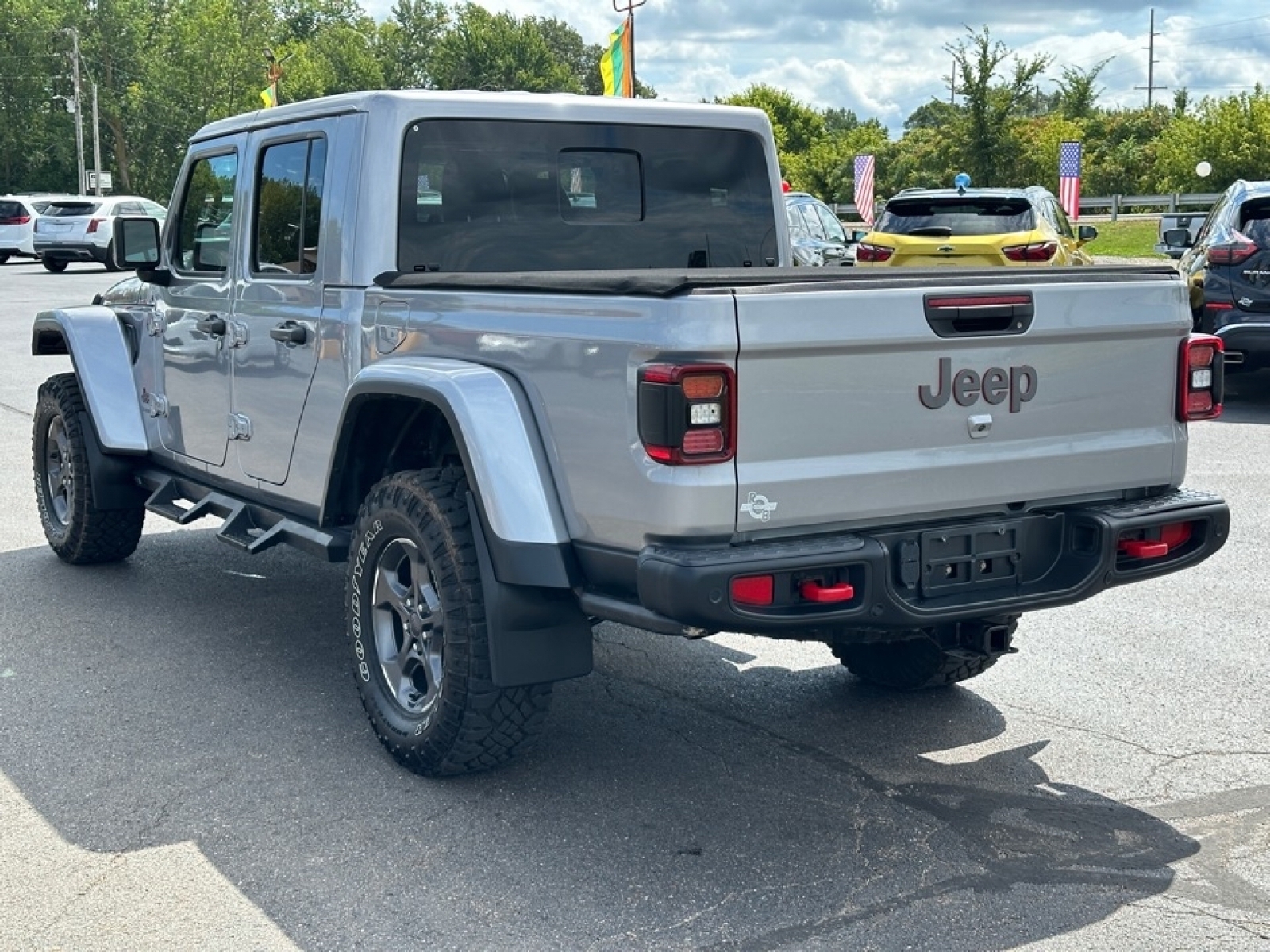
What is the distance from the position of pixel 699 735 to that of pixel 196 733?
1597 millimetres

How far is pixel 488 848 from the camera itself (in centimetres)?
421

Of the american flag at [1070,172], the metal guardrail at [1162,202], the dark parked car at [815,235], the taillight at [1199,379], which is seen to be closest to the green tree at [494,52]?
the metal guardrail at [1162,202]

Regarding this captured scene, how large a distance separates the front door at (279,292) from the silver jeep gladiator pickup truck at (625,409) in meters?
0.01

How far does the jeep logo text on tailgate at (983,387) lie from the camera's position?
4.17 meters

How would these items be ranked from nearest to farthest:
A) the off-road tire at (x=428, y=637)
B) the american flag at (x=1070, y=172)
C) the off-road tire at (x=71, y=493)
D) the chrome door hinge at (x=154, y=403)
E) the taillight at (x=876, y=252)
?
the off-road tire at (x=428, y=637), the chrome door hinge at (x=154, y=403), the off-road tire at (x=71, y=493), the taillight at (x=876, y=252), the american flag at (x=1070, y=172)

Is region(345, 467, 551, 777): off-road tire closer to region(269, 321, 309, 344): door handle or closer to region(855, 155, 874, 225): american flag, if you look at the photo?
region(269, 321, 309, 344): door handle

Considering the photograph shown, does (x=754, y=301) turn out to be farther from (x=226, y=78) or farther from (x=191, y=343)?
(x=226, y=78)

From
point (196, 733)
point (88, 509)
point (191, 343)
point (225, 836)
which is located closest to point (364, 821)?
point (225, 836)

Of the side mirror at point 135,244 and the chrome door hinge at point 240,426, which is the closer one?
the chrome door hinge at point 240,426

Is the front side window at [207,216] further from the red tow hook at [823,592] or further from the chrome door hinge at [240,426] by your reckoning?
the red tow hook at [823,592]

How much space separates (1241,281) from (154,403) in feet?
28.9

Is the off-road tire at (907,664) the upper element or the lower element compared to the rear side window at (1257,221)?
lower

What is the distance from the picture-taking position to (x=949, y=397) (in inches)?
165

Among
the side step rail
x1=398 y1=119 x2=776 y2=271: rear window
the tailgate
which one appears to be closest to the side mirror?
the side step rail
